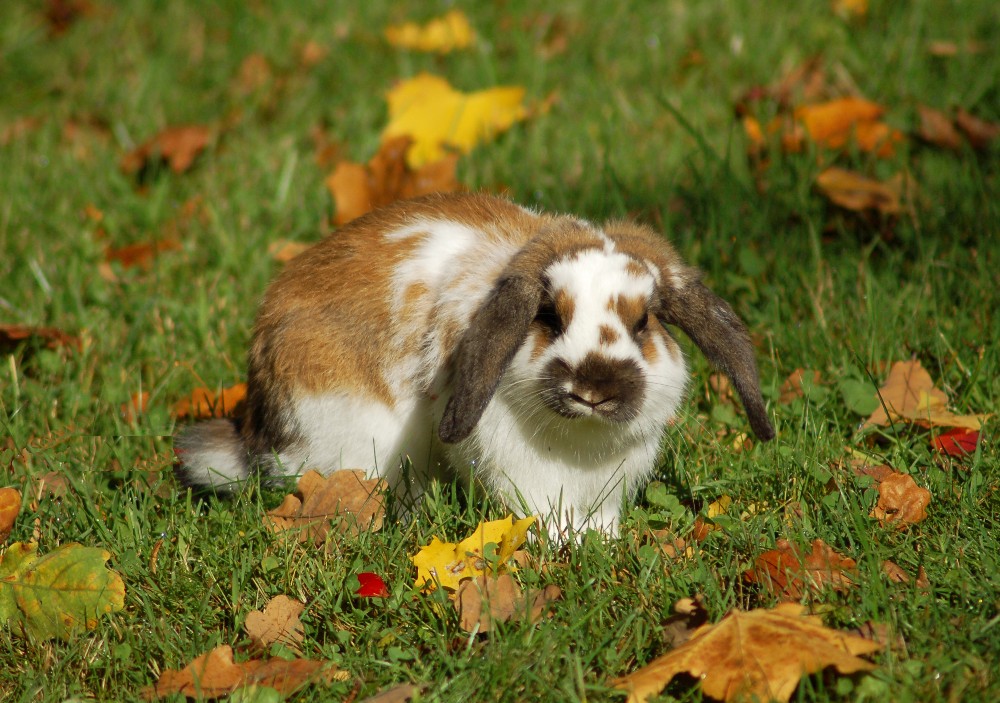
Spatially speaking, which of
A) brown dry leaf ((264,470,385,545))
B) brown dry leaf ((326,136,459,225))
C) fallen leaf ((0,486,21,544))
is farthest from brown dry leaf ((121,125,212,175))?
brown dry leaf ((264,470,385,545))

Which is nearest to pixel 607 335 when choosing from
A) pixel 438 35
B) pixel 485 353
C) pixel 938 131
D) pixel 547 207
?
pixel 485 353

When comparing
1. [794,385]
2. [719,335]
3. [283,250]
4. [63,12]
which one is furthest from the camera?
[63,12]

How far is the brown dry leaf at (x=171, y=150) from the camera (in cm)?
520

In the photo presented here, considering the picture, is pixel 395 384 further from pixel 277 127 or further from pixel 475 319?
pixel 277 127

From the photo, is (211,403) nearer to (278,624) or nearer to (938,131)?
(278,624)

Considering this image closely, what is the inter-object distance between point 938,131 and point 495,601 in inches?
129

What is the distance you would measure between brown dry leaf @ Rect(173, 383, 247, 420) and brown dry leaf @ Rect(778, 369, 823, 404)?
5.92 feet

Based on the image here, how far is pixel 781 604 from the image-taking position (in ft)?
8.21

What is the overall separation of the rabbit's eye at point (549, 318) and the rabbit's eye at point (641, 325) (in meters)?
0.20

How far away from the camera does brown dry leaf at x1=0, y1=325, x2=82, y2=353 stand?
13.1 feet

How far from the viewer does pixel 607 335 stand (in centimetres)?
291

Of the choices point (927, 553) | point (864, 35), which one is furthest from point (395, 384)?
point (864, 35)

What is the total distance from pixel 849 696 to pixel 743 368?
96 centimetres

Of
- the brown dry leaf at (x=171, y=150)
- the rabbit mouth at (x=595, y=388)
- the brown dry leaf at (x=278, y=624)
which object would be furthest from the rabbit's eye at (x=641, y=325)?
the brown dry leaf at (x=171, y=150)
